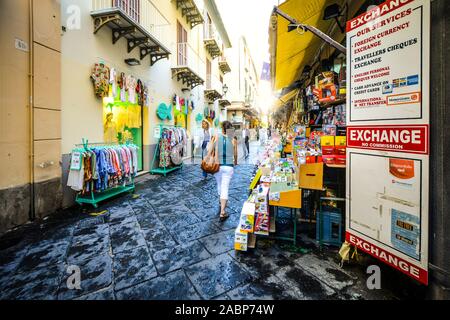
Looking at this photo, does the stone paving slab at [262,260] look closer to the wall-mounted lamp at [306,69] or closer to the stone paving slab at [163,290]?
the stone paving slab at [163,290]

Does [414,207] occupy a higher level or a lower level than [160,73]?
lower

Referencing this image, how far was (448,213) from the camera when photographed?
5.95 ft

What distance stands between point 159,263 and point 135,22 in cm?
675

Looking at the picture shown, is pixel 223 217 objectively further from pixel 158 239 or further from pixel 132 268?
pixel 132 268

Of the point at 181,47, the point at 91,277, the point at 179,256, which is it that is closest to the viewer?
the point at 91,277

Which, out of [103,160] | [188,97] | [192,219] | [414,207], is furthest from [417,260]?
[188,97]

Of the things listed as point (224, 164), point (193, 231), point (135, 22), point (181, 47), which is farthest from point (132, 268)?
point (181, 47)

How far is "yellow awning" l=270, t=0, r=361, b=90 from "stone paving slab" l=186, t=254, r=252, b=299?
11.4ft

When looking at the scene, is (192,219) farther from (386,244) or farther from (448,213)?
(448,213)

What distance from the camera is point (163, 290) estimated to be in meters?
2.29

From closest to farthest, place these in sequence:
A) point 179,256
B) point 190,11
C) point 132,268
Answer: point 132,268
point 179,256
point 190,11

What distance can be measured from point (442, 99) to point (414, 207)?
0.99 metres

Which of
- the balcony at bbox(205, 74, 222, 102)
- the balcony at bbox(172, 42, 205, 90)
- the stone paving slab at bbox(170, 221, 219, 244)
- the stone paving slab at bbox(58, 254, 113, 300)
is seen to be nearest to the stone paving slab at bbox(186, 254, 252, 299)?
the stone paving slab at bbox(170, 221, 219, 244)

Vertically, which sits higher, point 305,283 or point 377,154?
point 377,154
